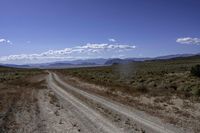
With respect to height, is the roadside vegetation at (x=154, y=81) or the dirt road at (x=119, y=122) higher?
the dirt road at (x=119, y=122)

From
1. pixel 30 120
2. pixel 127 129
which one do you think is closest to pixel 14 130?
pixel 30 120

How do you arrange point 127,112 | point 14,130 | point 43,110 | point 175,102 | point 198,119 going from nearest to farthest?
point 14,130 < point 198,119 < point 127,112 < point 43,110 < point 175,102

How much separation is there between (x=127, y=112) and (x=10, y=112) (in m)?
6.54

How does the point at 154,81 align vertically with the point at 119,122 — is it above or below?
below

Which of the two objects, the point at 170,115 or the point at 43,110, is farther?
the point at 43,110

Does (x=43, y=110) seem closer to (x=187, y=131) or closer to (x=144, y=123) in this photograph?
(x=144, y=123)

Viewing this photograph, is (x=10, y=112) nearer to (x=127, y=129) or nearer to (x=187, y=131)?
(x=127, y=129)

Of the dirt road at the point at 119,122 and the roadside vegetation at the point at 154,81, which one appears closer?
the dirt road at the point at 119,122

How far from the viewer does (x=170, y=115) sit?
14.4 m

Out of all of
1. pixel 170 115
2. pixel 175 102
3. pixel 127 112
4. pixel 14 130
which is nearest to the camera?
pixel 14 130

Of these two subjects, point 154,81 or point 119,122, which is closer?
point 119,122

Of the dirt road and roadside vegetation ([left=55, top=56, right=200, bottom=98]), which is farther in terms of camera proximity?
roadside vegetation ([left=55, top=56, right=200, bottom=98])

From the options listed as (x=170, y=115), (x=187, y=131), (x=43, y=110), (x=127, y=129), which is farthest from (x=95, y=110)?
(x=187, y=131)

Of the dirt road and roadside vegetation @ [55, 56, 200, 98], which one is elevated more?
the dirt road
